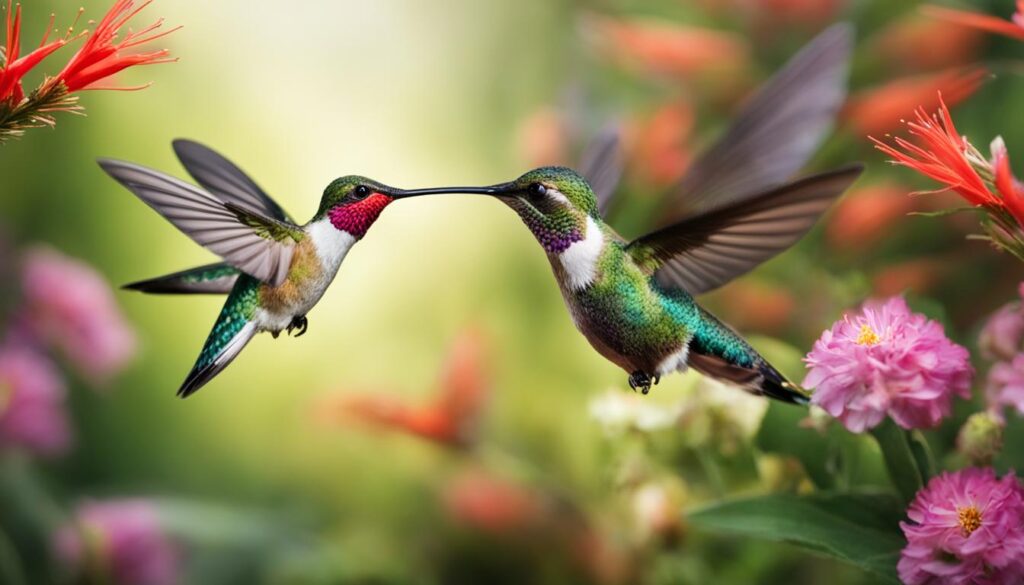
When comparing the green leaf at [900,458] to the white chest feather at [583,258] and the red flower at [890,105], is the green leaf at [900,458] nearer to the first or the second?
the white chest feather at [583,258]

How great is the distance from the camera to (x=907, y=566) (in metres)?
0.39

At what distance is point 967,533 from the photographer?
377 millimetres

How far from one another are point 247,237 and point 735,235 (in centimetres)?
13

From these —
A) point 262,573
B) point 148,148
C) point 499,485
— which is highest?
point 148,148

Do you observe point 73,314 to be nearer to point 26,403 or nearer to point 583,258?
point 26,403

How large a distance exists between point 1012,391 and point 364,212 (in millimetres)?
281

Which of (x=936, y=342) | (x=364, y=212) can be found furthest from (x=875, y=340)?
(x=364, y=212)

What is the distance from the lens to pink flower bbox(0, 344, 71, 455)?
97 centimetres

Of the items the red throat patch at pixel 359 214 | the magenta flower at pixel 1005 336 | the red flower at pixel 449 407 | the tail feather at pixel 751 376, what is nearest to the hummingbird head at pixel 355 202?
the red throat patch at pixel 359 214

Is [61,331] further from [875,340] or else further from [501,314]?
[875,340]

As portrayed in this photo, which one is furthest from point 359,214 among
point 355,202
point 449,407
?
point 449,407

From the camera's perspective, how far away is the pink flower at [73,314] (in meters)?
1.03

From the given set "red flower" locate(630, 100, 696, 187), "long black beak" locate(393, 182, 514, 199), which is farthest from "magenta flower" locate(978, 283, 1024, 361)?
"red flower" locate(630, 100, 696, 187)

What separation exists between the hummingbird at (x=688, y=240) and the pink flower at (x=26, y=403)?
0.78 m
